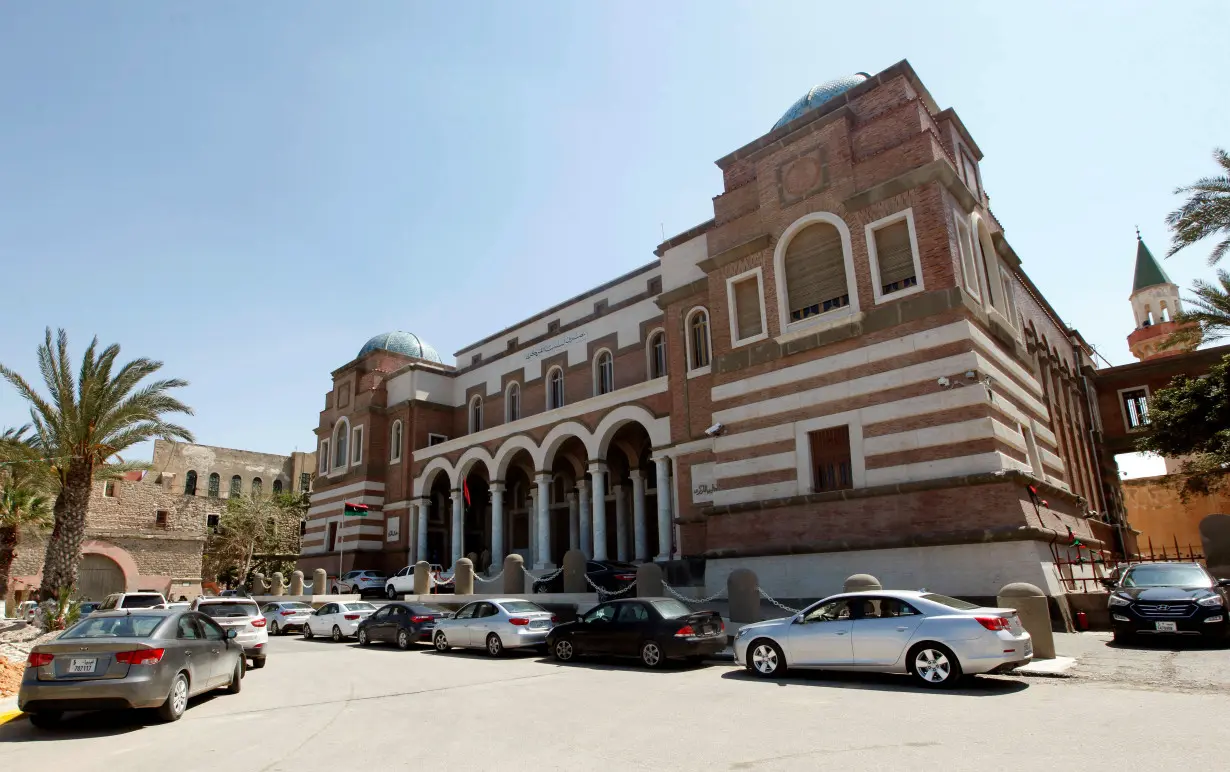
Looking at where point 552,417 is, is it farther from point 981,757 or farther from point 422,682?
point 981,757

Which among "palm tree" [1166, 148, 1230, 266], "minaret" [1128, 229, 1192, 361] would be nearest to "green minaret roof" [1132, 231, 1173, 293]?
"minaret" [1128, 229, 1192, 361]

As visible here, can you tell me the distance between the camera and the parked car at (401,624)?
1988cm

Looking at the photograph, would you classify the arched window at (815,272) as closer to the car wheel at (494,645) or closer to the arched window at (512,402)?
the car wheel at (494,645)

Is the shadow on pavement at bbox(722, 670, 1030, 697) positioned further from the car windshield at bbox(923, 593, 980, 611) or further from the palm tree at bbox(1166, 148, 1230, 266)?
the palm tree at bbox(1166, 148, 1230, 266)

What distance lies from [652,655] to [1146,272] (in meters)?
60.0

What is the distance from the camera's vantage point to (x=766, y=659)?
11.9 metres

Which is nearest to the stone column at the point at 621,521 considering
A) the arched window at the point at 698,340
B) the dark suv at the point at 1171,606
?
the arched window at the point at 698,340

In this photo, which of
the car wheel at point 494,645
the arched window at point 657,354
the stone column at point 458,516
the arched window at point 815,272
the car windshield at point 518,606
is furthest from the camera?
the stone column at point 458,516

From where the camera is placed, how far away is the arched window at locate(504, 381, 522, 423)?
38.5 m

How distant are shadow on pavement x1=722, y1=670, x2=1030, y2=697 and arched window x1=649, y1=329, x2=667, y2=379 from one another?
1972 centimetres

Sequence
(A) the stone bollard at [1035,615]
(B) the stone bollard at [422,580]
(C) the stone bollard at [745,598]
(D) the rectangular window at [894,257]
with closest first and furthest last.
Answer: (A) the stone bollard at [1035,615] → (C) the stone bollard at [745,598] → (D) the rectangular window at [894,257] → (B) the stone bollard at [422,580]

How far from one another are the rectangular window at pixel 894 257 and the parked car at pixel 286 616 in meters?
21.6

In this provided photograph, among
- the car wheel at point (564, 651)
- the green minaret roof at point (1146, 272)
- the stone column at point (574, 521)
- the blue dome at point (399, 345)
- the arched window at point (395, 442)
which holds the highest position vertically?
the green minaret roof at point (1146, 272)

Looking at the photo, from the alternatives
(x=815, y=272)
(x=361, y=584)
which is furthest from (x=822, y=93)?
(x=361, y=584)
